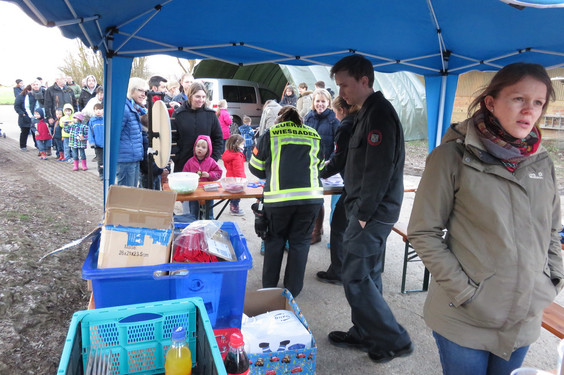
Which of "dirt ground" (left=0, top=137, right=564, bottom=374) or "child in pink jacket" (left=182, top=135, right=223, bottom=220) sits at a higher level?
"child in pink jacket" (left=182, top=135, right=223, bottom=220)

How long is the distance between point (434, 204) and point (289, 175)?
1.68 meters

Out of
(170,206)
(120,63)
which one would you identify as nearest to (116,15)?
(120,63)

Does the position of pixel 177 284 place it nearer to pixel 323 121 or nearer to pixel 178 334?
pixel 178 334

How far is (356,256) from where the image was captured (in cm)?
252

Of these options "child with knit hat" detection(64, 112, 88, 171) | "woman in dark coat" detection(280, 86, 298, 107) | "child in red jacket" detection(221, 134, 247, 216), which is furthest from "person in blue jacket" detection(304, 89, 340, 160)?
"child with knit hat" detection(64, 112, 88, 171)

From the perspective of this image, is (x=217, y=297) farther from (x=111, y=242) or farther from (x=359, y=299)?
(x=359, y=299)

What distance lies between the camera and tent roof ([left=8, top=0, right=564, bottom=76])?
8.86ft

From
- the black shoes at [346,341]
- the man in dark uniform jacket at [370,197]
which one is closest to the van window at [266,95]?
the man in dark uniform jacket at [370,197]

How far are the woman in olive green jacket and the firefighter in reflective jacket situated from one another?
1.61 m

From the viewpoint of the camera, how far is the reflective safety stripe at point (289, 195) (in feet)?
10.1

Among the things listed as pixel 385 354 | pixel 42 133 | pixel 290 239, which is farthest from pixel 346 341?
pixel 42 133

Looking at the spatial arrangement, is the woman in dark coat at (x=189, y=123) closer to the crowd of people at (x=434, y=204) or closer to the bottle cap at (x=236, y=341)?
the crowd of people at (x=434, y=204)

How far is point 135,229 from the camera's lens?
1.59m

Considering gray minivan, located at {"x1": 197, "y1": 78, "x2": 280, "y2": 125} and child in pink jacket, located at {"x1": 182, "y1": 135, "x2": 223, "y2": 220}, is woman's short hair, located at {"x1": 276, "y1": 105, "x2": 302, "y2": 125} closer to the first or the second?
child in pink jacket, located at {"x1": 182, "y1": 135, "x2": 223, "y2": 220}
